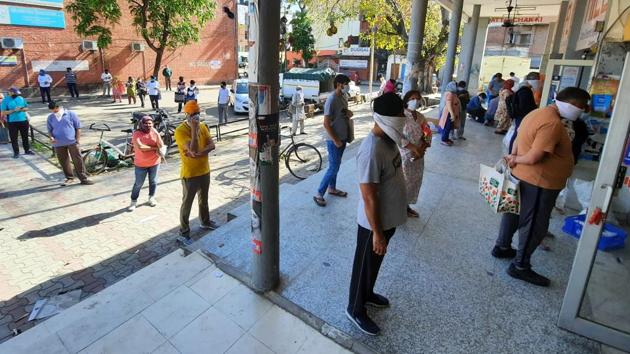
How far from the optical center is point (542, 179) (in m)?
3.15

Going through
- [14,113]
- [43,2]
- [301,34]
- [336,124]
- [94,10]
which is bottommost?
[14,113]

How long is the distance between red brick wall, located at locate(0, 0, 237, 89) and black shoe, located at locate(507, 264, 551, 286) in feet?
70.4

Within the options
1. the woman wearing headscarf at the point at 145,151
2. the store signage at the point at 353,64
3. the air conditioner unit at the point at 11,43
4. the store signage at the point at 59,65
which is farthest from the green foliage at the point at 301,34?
the woman wearing headscarf at the point at 145,151

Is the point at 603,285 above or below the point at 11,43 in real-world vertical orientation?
below

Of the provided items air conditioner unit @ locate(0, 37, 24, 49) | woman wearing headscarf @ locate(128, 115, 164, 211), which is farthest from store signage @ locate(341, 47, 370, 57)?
woman wearing headscarf @ locate(128, 115, 164, 211)

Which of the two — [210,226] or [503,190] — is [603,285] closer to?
[503,190]

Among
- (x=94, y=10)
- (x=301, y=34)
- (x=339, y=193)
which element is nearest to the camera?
(x=339, y=193)

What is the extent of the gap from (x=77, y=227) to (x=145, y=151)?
159cm

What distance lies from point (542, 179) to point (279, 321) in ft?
8.43

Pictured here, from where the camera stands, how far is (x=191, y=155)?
491 centimetres

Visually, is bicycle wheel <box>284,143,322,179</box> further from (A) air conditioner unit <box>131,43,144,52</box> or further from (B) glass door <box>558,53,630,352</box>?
(A) air conditioner unit <box>131,43,144,52</box>

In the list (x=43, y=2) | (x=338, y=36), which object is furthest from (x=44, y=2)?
(x=338, y=36)

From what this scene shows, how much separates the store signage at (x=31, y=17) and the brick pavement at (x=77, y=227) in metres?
13.0

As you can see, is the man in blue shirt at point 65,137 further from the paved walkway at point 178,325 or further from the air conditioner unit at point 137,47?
the air conditioner unit at point 137,47
